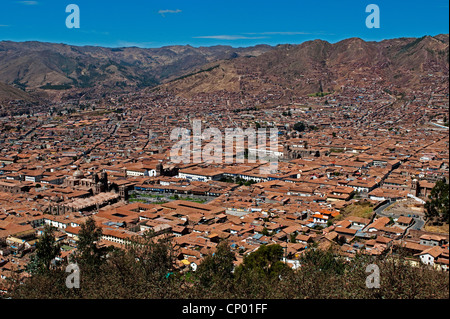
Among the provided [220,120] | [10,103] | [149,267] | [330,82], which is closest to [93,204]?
[149,267]

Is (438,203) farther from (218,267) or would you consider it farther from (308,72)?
(308,72)

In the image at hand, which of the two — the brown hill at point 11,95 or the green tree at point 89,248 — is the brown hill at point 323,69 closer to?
the brown hill at point 11,95

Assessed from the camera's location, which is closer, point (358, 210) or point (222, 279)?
point (222, 279)

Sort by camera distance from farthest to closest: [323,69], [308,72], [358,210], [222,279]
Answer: [323,69]
[308,72]
[358,210]
[222,279]

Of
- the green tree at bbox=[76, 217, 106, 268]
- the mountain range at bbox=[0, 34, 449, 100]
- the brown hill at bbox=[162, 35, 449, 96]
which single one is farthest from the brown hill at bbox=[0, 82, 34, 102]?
the green tree at bbox=[76, 217, 106, 268]

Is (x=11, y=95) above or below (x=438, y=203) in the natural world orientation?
above

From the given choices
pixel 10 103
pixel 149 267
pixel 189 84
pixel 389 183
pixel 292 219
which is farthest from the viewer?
pixel 189 84

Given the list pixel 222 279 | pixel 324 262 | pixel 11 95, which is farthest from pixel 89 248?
pixel 11 95

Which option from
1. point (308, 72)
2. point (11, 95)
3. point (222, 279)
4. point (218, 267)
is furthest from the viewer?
point (308, 72)

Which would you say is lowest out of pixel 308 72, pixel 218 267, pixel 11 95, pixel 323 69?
pixel 218 267

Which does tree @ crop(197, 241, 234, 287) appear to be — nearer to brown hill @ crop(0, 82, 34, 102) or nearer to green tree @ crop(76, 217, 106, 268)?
green tree @ crop(76, 217, 106, 268)
